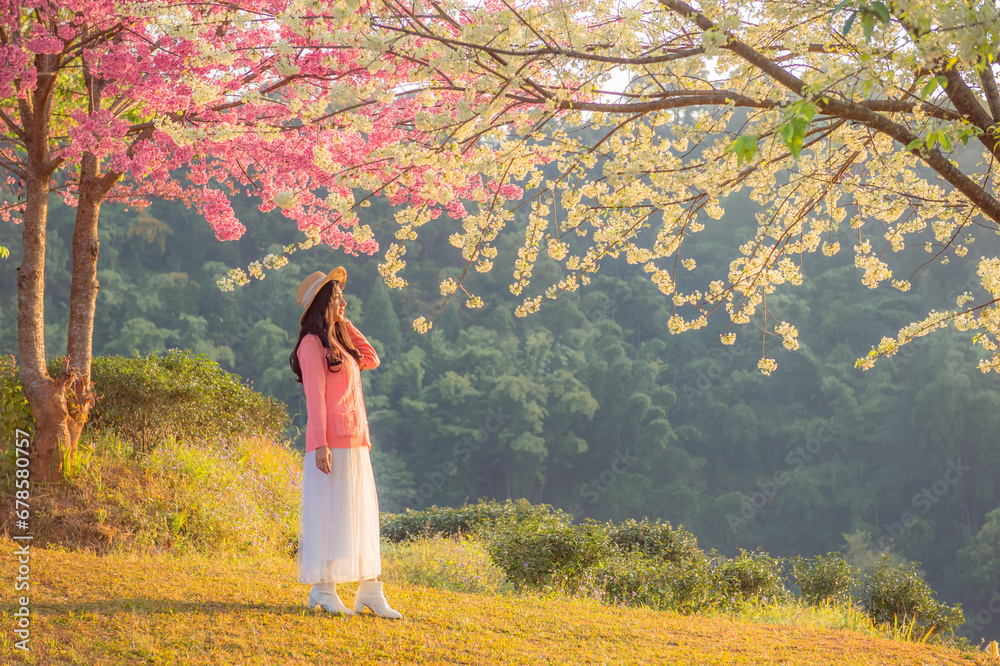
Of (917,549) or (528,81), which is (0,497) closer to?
(528,81)

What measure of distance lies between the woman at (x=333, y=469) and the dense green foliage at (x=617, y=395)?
23013 millimetres

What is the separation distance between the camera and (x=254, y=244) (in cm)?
3059

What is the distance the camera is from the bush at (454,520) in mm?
8445

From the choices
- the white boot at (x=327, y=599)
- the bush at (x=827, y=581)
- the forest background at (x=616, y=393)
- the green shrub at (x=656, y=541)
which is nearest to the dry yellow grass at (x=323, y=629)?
the white boot at (x=327, y=599)

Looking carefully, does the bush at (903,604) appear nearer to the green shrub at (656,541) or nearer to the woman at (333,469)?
the green shrub at (656,541)

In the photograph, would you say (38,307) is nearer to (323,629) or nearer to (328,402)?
(328,402)

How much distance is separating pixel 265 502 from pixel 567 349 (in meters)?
25.5

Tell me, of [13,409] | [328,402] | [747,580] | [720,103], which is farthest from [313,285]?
[747,580]

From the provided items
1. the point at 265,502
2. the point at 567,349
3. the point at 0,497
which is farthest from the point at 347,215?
the point at 567,349

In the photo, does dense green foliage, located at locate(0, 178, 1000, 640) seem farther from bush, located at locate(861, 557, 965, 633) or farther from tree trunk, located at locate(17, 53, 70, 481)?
tree trunk, located at locate(17, 53, 70, 481)

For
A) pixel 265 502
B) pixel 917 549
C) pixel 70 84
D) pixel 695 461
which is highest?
pixel 70 84

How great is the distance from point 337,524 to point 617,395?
27.8 m

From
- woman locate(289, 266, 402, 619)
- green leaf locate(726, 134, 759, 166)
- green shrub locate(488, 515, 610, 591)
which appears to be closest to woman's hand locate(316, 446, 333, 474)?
woman locate(289, 266, 402, 619)

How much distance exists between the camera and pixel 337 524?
295 cm
